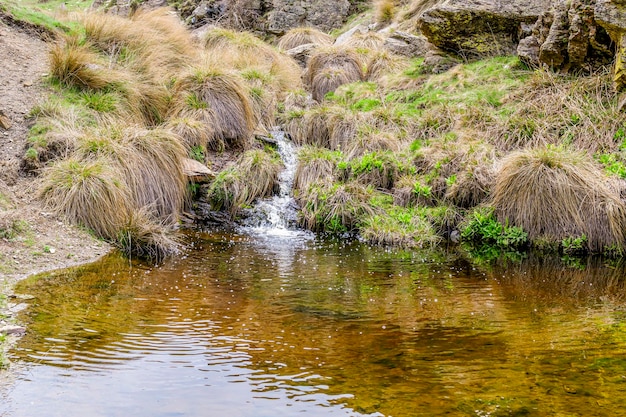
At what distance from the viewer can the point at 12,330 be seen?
4.96 meters

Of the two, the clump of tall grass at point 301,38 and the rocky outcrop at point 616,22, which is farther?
the clump of tall grass at point 301,38

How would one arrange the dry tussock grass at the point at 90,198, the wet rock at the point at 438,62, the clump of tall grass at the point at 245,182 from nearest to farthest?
the dry tussock grass at the point at 90,198
the clump of tall grass at the point at 245,182
the wet rock at the point at 438,62

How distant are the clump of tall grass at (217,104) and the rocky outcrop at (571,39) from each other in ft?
17.7

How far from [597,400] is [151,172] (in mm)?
6932

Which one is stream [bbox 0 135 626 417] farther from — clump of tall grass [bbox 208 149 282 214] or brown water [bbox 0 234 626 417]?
clump of tall grass [bbox 208 149 282 214]

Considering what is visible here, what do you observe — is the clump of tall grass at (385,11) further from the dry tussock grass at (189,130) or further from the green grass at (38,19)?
the dry tussock grass at (189,130)

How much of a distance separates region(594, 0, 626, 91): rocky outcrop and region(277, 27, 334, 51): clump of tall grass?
8804 millimetres

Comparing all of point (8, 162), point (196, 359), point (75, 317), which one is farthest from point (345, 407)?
point (8, 162)

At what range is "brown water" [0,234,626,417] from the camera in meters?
4.03

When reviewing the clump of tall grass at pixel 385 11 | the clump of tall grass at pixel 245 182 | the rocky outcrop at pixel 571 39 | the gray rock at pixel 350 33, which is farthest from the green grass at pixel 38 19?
the rocky outcrop at pixel 571 39

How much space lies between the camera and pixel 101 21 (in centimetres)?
1362

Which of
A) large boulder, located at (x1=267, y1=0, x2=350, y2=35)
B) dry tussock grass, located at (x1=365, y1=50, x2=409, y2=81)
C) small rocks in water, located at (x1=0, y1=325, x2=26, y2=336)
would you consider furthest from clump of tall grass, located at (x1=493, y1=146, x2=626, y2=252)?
large boulder, located at (x1=267, y1=0, x2=350, y2=35)

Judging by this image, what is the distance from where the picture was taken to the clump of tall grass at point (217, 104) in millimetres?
11609

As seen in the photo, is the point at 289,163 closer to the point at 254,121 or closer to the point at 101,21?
the point at 254,121
